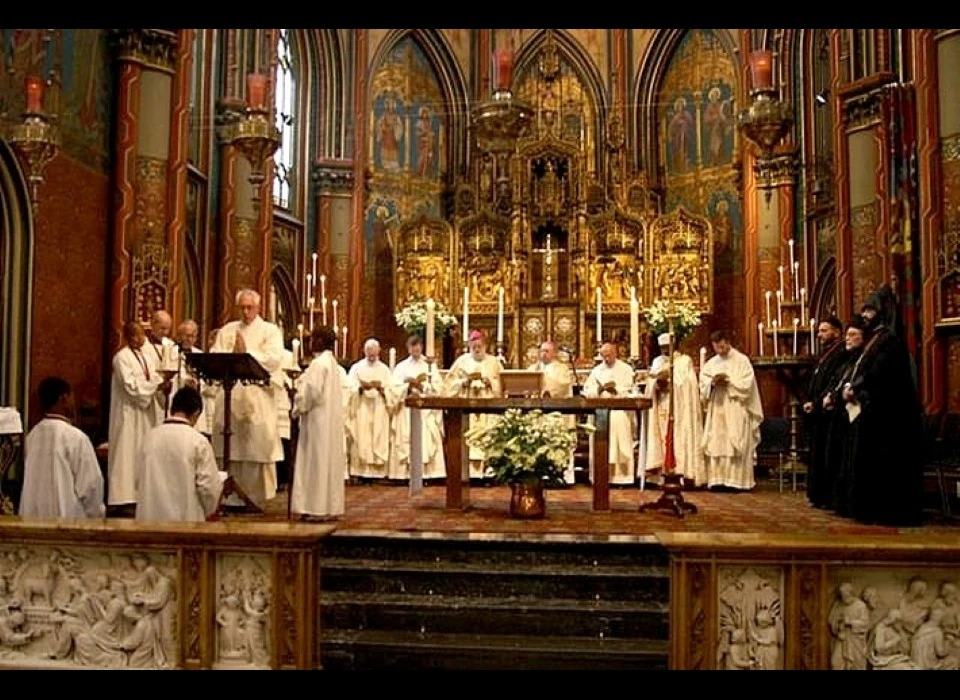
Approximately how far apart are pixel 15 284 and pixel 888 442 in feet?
28.0

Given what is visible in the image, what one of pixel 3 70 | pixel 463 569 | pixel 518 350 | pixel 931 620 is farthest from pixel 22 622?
pixel 518 350

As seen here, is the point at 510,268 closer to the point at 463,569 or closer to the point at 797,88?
the point at 797,88

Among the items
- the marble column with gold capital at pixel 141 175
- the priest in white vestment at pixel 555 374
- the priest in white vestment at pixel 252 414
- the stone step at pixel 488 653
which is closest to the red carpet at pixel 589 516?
the priest in white vestment at pixel 252 414

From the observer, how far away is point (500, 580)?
673cm

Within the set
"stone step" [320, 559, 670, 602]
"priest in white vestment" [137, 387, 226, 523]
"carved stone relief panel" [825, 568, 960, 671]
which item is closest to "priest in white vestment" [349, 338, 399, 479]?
"stone step" [320, 559, 670, 602]

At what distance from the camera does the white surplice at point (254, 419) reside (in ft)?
30.9

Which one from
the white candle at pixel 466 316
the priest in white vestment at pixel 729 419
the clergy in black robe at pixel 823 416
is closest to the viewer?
the clergy in black robe at pixel 823 416

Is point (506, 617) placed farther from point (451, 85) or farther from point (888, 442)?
point (451, 85)

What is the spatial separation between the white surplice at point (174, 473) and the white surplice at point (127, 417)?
2.81 metres

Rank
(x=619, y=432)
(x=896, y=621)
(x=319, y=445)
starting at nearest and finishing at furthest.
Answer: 1. (x=896, y=621)
2. (x=319, y=445)
3. (x=619, y=432)

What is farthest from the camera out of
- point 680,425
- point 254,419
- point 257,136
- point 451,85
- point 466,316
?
point 451,85

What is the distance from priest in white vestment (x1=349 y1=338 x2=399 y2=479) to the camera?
12.7 metres

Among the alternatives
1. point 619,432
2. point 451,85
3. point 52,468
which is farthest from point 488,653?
point 451,85

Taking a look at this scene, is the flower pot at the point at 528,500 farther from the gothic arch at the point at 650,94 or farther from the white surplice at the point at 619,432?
the gothic arch at the point at 650,94
